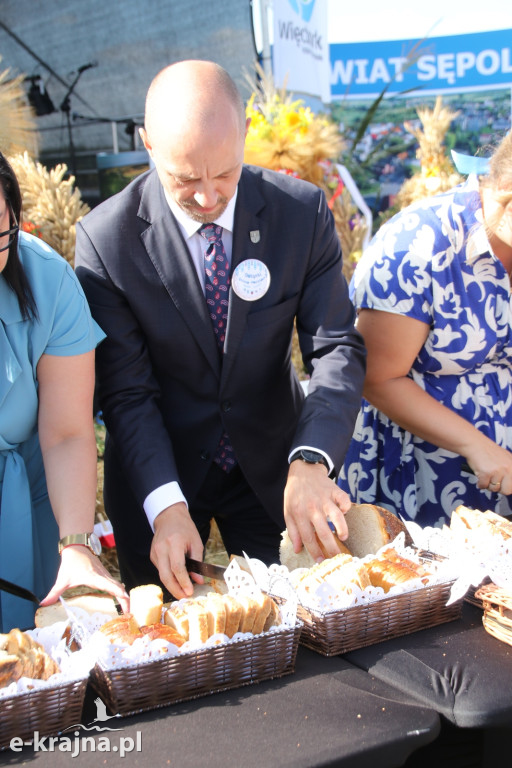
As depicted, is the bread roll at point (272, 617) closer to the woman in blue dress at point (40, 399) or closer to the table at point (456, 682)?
the table at point (456, 682)

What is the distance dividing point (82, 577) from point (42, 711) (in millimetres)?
434

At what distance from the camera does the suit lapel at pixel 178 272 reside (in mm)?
1945

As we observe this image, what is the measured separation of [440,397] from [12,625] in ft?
4.22

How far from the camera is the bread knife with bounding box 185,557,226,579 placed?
58.8 inches

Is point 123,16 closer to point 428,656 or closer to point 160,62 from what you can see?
point 160,62

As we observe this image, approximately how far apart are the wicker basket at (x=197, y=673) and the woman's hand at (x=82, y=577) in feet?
0.80

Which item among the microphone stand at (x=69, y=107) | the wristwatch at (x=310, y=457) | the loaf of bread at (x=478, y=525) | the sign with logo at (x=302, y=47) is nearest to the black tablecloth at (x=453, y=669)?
the loaf of bread at (x=478, y=525)

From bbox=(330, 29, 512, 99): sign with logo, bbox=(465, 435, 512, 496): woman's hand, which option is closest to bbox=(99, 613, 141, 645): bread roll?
bbox=(465, 435, 512, 496): woman's hand

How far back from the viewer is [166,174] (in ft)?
5.64

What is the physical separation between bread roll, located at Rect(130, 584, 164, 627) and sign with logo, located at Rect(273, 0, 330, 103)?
3811 mm

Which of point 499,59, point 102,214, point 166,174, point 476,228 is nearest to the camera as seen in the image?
point 166,174

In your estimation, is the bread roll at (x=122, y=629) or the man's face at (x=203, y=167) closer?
the bread roll at (x=122, y=629)

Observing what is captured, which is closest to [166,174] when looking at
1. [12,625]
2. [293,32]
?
[12,625]

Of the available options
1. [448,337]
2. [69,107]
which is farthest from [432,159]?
[448,337]
